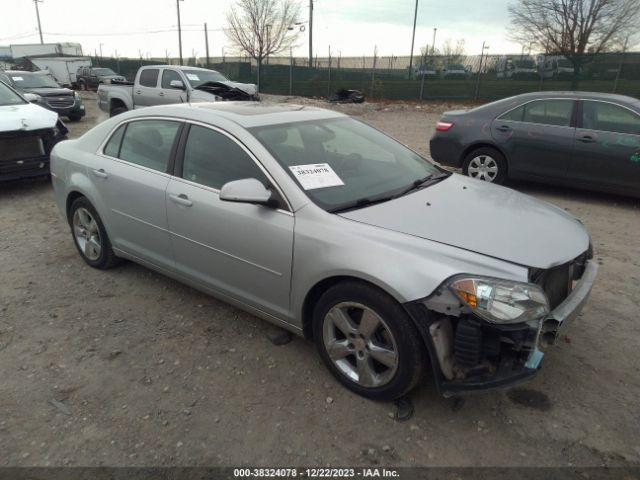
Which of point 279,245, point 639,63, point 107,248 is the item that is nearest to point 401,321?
point 279,245

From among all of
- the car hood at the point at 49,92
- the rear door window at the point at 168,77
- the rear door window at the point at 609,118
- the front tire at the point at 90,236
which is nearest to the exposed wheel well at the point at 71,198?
the front tire at the point at 90,236

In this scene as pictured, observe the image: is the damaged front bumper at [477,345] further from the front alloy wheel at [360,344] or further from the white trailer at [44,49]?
the white trailer at [44,49]

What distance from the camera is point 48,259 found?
4.68 meters

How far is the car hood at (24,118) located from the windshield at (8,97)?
7.3 inches

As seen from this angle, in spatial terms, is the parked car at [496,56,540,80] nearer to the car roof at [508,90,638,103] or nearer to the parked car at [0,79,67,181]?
the car roof at [508,90,638,103]

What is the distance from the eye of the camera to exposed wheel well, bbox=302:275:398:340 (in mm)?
2604

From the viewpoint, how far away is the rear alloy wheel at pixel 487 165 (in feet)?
Answer: 22.9

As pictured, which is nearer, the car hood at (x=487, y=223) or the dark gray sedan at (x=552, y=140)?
the car hood at (x=487, y=223)

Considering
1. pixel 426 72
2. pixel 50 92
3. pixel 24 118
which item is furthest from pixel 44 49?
pixel 24 118

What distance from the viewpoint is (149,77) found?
1262cm

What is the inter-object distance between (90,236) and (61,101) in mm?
12168

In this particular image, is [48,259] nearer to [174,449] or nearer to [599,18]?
[174,449]

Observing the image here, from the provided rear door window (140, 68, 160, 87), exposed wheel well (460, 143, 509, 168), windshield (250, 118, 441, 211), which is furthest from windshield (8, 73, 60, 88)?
windshield (250, 118, 441, 211)

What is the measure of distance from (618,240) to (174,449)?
16.4 ft
